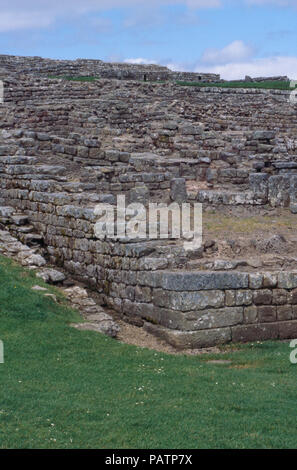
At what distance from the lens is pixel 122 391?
862cm

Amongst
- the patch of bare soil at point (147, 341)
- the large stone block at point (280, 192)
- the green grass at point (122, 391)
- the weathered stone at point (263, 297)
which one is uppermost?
the large stone block at point (280, 192)

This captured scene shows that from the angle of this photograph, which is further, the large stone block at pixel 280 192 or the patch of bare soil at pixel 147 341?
the large stone block at pixel 280 192

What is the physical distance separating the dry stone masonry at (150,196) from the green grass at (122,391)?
2.78 ft

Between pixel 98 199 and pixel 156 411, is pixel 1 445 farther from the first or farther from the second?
pixel 98 199

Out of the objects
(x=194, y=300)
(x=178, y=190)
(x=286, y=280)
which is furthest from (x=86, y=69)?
(x=194, y=300)

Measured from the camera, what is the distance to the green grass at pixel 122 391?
7242 mm

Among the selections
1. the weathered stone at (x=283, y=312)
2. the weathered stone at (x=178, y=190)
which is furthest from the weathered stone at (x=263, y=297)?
the weathered stone at (x=178, y=190)

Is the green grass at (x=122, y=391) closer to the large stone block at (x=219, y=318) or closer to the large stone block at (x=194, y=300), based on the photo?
the large stone block at (x=219, y=318)

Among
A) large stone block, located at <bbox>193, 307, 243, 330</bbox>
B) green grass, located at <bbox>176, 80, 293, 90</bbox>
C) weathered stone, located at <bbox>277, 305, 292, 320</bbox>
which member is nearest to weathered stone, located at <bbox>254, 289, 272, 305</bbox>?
weathered stone, located at <bbox>277, 305, 292, 320</bbox>

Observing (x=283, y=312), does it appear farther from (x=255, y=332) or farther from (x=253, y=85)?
(x=253, y=85)

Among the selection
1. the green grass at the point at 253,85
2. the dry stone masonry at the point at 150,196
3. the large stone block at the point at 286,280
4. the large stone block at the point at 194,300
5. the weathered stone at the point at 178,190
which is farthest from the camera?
the green grass at the point at 253,85

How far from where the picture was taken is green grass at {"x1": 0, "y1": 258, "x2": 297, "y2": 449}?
7.24 metres
